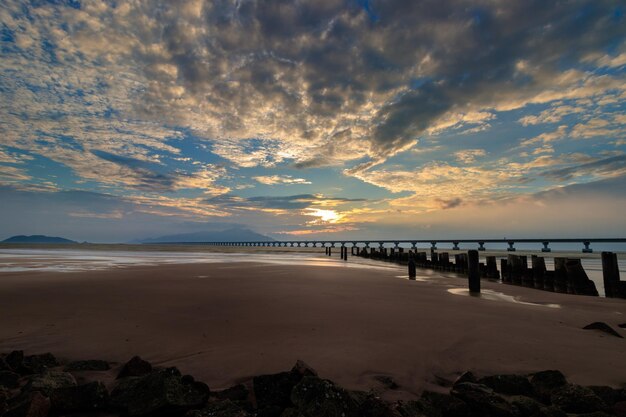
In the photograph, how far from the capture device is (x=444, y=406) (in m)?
3.01

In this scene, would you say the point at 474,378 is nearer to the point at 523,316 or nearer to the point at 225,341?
the point at 225,341

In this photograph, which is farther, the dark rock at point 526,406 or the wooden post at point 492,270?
the wooden post at point 492,270

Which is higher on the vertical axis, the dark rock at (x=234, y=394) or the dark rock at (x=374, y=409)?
the dark rock at (x=374, y=409)

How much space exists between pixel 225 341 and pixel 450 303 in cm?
584

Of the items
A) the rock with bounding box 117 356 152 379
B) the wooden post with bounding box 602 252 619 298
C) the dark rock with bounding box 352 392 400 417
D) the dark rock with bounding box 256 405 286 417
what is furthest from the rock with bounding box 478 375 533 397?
the wooden post with bounding box 602 252 619 298

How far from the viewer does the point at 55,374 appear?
3.28 meters

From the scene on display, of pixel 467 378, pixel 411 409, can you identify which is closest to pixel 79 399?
pixel 411 409

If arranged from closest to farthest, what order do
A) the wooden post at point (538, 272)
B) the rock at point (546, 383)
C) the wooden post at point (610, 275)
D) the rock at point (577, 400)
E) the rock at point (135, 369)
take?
the rock at point (577, 400), the rock at point (546, 383), the rock at point (135, 369), the wooden post at point (610, 275), the wooden post at point (538, 272)

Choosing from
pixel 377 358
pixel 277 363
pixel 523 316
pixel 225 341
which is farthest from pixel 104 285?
pixel 523 316

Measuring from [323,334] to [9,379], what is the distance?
363 cm

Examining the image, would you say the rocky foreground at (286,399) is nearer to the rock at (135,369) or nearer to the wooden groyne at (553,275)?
the rock at (135,369)

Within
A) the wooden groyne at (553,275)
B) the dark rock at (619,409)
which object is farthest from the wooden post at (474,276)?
the dark rock at (619,409)

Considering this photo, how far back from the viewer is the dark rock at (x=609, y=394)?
123 inches

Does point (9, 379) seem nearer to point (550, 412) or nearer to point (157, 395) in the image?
point (157, 395)
